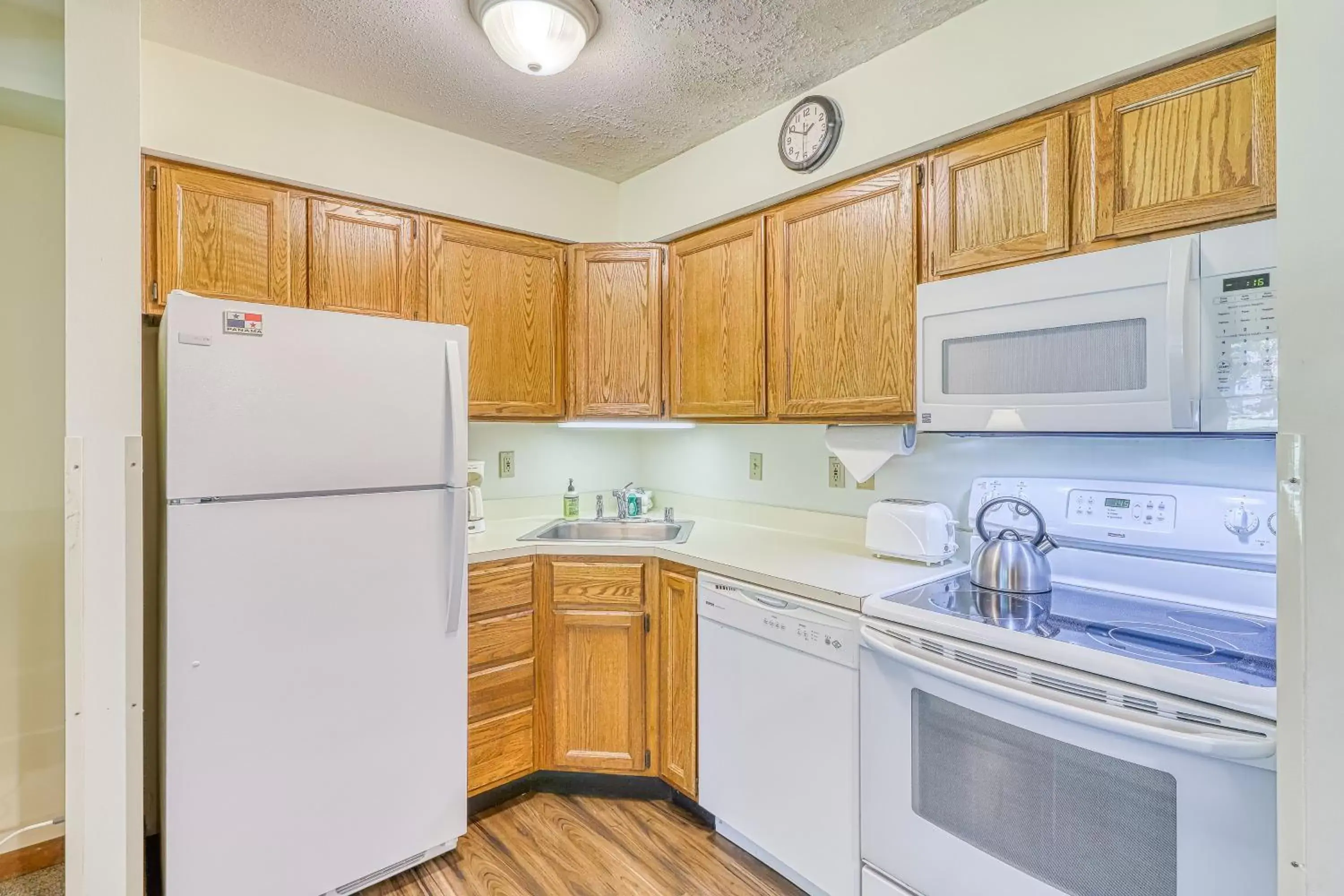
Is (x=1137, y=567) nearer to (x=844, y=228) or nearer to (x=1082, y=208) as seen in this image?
(x=1082, y=208)

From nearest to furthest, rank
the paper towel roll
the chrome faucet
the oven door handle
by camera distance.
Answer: the oven door handle < the paper towel roll < the chrome faucet

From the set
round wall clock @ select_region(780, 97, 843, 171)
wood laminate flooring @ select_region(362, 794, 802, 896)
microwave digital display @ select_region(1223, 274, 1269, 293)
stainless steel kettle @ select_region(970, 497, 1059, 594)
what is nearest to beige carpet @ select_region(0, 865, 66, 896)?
wood laminate flooring @ select_region(362, 794, 802, 896)

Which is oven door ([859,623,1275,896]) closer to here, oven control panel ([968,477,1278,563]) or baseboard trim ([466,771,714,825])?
oven control panel ([968,477,1278,563])

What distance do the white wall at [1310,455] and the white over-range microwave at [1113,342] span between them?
746mm

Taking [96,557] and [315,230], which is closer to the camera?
[96,557]

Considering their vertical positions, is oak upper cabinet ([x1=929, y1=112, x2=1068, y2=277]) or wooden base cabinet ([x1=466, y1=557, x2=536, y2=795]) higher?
oak upper cabinet ([x1=929, y1=112, x2=1068, y2=277])

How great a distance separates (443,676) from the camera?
1.90 m

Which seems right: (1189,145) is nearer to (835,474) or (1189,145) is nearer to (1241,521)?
(1241,521)

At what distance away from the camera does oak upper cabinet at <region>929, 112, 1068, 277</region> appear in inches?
60.2

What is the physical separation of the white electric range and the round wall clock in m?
1.17

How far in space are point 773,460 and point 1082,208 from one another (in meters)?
1.36

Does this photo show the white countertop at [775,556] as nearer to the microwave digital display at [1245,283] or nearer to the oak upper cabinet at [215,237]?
the microwave digital display at [1245,283]

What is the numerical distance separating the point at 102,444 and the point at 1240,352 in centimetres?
240

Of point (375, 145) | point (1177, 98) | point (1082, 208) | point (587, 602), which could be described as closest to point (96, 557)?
Result: point (587, 602)
